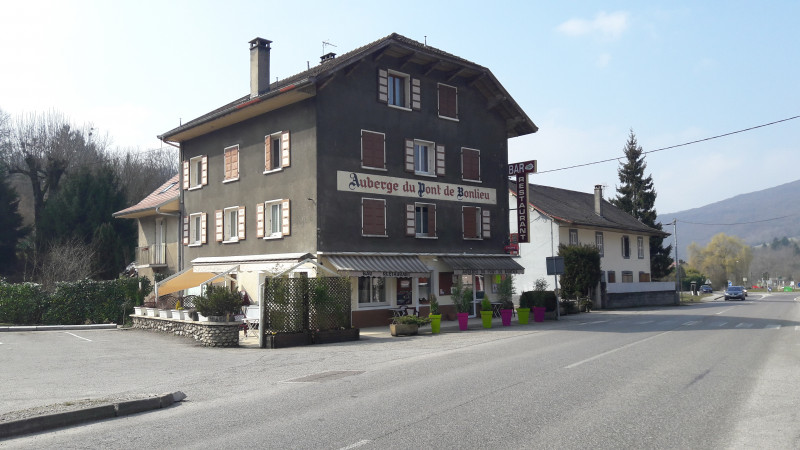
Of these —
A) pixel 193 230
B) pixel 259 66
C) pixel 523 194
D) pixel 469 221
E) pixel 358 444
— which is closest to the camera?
pixel 358 444

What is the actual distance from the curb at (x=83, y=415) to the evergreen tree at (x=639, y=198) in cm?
5882

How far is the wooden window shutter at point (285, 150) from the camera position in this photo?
2602 centimetres

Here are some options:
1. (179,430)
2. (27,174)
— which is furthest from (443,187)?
(27,174)

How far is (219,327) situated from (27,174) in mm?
34109

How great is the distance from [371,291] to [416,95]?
8749 mm

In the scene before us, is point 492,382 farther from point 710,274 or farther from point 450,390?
point 710,274

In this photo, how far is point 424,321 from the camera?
75.6 feet

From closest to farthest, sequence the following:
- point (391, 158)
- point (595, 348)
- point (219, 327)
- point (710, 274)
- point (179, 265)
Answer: point (595, 348)
point (219, 327)
point (391, 158)
point (179, 265)
point (710, 274)

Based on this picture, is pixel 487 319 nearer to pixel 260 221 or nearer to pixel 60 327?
pixel 260 221

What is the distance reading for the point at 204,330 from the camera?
19281mm

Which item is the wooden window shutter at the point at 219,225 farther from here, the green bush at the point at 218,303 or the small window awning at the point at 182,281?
the green bush at the point at 218,303

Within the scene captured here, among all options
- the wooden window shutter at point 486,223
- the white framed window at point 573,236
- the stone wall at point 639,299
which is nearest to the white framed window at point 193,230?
the wooden window shutter at point 486,223

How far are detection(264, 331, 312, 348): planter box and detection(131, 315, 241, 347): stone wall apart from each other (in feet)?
3.56

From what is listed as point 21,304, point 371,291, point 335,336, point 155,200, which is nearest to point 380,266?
point 371,291
